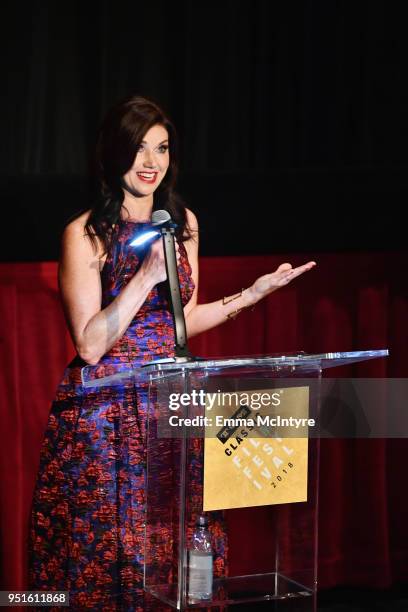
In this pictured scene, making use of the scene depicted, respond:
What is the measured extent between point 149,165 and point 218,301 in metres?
0.42

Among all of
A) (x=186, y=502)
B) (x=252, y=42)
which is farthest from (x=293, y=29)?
(x=186, y=502)

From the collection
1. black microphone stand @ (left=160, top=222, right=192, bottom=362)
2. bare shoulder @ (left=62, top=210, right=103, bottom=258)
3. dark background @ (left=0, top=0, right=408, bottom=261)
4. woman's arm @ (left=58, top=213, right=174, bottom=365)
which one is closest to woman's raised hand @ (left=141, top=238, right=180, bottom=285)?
woman's arm @ (left=58, top=213, right=174, bottom=365)

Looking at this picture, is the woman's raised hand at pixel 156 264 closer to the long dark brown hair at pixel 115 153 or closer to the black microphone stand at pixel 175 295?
the black microphone stand at pixel 175 295

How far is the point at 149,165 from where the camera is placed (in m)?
2.49

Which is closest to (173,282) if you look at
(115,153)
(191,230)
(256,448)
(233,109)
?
(256,448)

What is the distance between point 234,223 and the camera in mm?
3492

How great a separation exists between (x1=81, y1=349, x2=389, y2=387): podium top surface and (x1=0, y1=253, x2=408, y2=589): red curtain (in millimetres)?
1477

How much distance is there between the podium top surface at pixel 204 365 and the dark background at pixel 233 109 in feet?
4.82

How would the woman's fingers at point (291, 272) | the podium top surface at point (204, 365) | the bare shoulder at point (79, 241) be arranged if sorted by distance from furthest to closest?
the bare shoulder at point (79, 241)
the woman's fingers at point (291, 272)
the podium top surface at point (204, 365)

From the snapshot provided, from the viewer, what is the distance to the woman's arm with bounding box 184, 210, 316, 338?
2365 mm

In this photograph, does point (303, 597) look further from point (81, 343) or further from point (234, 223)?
point (234, 223)

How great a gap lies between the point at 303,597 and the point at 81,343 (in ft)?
2.71

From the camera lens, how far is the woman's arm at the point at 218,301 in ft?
7.76

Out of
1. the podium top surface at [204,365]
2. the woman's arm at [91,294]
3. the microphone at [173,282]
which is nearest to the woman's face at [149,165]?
the woman's arm at [91,294]
